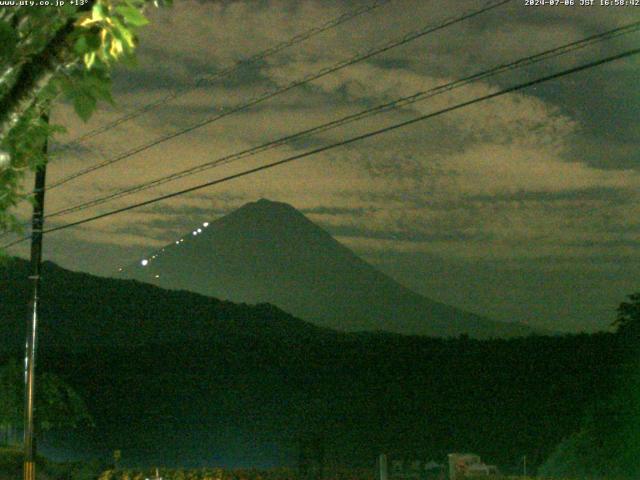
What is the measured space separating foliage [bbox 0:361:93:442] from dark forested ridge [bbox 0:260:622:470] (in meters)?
6.79

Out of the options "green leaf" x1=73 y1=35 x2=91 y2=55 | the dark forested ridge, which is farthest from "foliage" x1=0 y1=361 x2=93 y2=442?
"green leaf" x1=73 y1=35 x2=91 y2=55

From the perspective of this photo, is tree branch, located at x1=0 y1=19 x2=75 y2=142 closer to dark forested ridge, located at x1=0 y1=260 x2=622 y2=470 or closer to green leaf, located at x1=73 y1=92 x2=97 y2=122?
green leaf, located at x1=73 y1=92 x2=97 y2=122

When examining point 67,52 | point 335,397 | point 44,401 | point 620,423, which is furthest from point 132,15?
point 335,397

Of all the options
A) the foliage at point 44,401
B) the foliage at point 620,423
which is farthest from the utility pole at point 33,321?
the foliage at point 620,423

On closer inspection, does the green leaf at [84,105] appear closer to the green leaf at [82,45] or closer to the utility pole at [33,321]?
the green leaf at [82,45]

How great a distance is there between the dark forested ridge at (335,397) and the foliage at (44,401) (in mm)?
6787

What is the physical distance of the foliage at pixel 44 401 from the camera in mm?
24984

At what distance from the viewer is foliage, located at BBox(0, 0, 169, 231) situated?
12.3 feet

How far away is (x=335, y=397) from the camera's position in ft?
123

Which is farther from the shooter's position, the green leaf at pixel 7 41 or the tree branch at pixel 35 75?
the tree branch at pixel 35 75

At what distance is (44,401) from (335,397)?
49.1ft

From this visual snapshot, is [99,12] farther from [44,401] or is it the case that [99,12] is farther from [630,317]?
[44,401]

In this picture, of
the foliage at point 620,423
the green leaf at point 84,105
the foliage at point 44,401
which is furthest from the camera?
the foliage at point 44,401

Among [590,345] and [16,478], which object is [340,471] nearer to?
[16,478]
